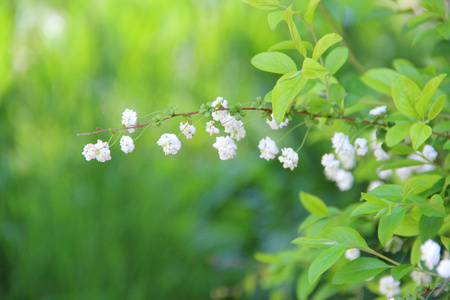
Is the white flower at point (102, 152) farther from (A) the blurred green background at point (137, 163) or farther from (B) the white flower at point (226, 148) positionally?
(A) the blurred green background at point (137, 163)

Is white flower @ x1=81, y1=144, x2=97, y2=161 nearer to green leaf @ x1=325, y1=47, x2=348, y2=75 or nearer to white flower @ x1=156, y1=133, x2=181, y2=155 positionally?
white flower @ x1=156, y1=133, x2=181, y2=155

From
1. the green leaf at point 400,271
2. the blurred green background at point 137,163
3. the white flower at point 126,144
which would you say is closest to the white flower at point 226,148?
the white flower at point 126,144

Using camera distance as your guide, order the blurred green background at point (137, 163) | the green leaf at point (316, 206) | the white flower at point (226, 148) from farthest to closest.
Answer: the blurred green background at point (137, 163) → the green leaf at point (316, 206) → the white flower at point (226, 148)

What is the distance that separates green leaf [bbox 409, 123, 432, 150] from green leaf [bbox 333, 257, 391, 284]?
131mm

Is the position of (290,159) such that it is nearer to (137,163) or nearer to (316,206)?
(316,206)

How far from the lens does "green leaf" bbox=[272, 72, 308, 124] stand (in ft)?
1.33

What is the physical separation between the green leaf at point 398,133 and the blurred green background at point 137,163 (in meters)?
0.53

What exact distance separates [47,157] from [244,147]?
0.79 meters

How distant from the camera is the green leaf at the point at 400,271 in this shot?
43 centimetres

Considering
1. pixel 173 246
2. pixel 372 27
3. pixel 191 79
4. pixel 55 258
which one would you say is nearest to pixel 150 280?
pixel 173 246

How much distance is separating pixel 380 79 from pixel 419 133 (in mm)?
260

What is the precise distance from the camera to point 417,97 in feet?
1.43

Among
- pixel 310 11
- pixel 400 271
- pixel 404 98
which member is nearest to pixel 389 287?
pixel 400 271

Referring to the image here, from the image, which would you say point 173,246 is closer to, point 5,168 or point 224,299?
point 224,299
